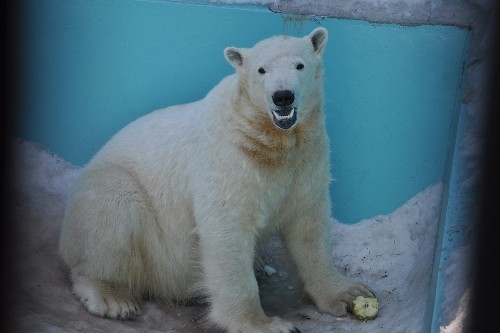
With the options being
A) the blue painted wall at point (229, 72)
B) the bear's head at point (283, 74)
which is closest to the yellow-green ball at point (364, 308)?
the blue painted wall at point (229, 72)

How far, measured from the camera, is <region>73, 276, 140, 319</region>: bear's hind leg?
5.15m

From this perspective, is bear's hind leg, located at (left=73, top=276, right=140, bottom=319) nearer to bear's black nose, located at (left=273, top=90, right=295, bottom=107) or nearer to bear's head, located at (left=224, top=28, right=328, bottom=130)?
bear's head, located at (left=224, top=28, right=328, bottom=130)

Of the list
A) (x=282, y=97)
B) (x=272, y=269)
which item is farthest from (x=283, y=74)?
(x=272, y=269)

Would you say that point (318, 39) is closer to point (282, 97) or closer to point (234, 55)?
point (234, 55)

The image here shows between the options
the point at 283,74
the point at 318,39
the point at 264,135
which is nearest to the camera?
the point at 283,74

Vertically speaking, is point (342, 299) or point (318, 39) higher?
point (318, 39)

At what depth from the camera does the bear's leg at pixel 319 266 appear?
5285mm

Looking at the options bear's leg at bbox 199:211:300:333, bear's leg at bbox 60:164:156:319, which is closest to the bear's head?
bear's leg at bbox 199:211:300:333

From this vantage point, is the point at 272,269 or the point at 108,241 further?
the point at 272,269

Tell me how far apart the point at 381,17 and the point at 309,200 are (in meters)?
1.61

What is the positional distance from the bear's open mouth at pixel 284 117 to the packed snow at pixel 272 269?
129 centimetres

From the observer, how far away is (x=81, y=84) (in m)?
5.98

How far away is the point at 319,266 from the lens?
5.34 meters

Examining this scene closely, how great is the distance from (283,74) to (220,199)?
0.85 meters
